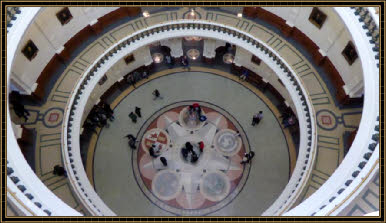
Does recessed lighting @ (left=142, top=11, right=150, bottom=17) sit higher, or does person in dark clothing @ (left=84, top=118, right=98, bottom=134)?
recessed lighting @ (left=142, top=11, right=150, bottom=17)

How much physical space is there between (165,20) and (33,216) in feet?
47.0

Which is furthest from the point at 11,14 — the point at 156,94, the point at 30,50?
the point at 156,94

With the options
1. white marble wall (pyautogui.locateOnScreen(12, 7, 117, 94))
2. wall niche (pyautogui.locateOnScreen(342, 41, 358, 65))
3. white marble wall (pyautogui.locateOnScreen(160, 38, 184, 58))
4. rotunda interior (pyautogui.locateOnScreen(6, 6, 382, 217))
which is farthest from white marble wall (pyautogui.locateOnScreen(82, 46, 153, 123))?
wall niche (pyautogui.locateOnScreen(342, 41, 358, 65))

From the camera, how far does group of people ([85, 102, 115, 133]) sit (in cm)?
2158

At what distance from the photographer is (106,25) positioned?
21.3m

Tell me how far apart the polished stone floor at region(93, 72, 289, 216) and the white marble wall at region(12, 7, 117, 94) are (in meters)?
5.52

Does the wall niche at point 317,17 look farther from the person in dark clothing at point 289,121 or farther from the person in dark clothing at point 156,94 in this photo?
the person in dark clothing at point 156,94

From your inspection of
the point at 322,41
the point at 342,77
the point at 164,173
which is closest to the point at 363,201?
the point at 342,77

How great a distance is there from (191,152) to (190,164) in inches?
32.1

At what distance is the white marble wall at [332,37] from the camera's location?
57.0 ft

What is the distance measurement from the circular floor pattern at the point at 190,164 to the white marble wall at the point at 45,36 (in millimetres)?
7235

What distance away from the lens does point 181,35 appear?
20.6m

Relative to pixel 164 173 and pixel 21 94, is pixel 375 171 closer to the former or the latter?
pixel 164 173

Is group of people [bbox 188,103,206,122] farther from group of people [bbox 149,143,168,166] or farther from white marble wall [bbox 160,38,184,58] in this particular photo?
white marble wall [bbox 160,38,184,58]
